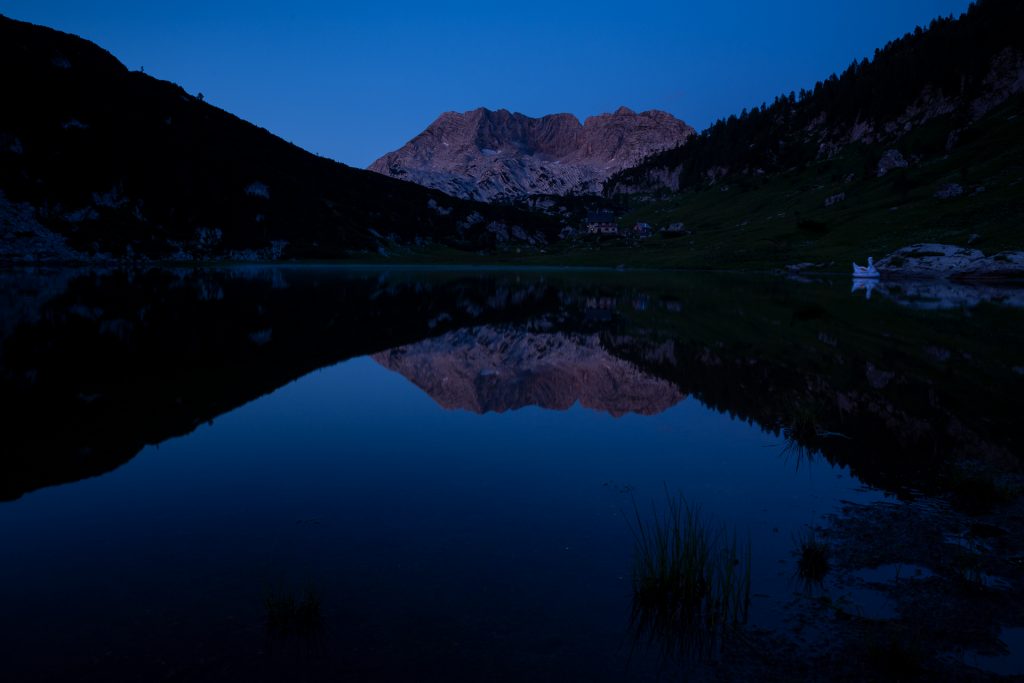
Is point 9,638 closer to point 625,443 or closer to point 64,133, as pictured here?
point 625,443

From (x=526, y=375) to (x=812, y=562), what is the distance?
708 inches

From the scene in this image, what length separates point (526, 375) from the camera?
89.6ft

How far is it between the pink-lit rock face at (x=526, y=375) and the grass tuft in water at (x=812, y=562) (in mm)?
10464

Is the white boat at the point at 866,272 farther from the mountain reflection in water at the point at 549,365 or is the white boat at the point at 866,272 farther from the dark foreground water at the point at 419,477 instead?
the dark foreground water at the point at 419,477

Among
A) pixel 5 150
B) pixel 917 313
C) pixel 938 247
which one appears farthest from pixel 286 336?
pixel 5 150

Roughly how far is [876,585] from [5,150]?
189 meters

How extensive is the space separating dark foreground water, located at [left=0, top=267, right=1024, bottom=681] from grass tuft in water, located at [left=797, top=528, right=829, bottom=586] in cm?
25

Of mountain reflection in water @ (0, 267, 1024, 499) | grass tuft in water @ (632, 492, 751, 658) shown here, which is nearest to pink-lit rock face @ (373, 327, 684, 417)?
mountain reflection in water @ (0, 267, 1024, 499)

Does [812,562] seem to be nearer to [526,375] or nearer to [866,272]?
[526,375]

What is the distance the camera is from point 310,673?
A: 721 cm

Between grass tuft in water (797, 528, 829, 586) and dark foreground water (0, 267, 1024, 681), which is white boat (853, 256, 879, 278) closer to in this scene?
dark foreground water (0, 267, 1024, 681)

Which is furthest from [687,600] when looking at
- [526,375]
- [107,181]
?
[107,181]

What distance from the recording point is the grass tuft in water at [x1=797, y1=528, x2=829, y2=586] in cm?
971

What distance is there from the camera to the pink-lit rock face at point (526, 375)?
74.5ft
